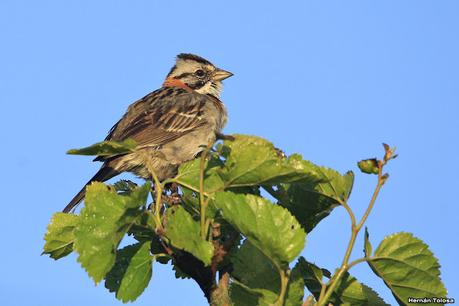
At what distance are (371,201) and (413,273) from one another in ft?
2.03

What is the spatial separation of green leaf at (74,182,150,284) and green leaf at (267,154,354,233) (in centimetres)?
66

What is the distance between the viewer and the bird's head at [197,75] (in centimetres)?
1090

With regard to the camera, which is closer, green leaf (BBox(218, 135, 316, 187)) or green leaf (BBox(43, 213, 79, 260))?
green leaf (BBox(218, 135, 316, 187))

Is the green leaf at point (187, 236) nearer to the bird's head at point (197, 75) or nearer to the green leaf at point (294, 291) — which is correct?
the green leaf at point (294, 291)

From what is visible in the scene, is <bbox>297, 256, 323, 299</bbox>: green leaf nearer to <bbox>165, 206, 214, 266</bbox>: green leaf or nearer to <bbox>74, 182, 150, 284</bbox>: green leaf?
<bbox>165, 206, 214, 266</bbox>: green leaf

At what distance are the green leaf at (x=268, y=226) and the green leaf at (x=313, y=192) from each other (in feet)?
0.83

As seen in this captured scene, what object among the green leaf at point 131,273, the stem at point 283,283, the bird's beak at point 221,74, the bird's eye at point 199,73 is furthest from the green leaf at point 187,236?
the bird's eye at point 199,73

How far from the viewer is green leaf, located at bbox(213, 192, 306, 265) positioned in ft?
8.96

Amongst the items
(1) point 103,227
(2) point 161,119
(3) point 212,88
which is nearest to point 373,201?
(1) point 103,227

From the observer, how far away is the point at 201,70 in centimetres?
1106

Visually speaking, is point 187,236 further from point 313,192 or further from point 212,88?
point 212,88

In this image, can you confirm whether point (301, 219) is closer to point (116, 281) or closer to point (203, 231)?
point (203, 231)

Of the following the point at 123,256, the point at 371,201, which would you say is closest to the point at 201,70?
the point at 123,256

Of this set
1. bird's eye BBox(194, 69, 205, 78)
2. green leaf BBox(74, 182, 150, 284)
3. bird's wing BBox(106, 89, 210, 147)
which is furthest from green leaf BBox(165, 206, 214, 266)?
bird's eye BBox(194, 69, 205, 78)
